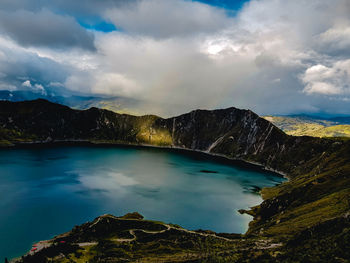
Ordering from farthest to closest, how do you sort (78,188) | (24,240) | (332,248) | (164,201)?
(78,188), (164,201), (24,240), (332,248)

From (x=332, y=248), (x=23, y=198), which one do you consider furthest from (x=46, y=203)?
(x=332, y=248)

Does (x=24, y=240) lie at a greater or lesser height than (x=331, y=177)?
lesser

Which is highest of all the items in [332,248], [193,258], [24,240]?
[332,248]

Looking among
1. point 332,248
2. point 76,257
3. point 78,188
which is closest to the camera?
point 332,248

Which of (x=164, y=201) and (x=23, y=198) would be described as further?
(x=164, y=201)

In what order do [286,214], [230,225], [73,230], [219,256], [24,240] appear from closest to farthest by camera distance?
[219,256] → [24,240] → [73,230] → [286,214] → [230,225]

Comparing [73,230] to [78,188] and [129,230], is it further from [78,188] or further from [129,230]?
[78,188]

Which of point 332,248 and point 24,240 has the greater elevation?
point 332,248

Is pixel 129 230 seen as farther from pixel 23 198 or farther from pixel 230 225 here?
pixel 23 198

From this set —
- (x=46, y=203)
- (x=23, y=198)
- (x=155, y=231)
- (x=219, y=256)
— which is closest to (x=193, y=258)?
(x=219, y=256)
